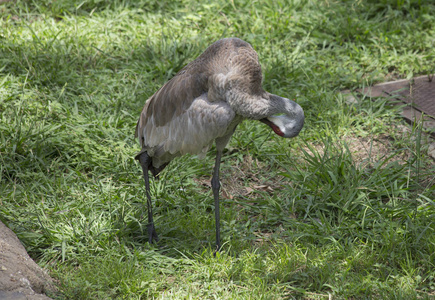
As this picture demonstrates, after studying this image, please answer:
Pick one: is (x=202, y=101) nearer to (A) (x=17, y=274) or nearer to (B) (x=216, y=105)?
(B) (x=216, y=105)

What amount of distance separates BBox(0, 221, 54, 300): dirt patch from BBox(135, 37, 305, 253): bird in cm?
95

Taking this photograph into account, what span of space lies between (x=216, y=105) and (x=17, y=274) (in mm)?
1653

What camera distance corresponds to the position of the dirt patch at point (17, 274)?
2.98 meters

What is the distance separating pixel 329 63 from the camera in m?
6.04

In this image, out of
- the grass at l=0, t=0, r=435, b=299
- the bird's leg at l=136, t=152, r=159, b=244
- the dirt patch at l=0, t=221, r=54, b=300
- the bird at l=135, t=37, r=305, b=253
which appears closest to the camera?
the dirt patch at l=0, t=221, r=54, b=300

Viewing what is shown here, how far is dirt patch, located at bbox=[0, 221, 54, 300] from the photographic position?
298cm

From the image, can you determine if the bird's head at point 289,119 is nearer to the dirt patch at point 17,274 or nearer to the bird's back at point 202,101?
the bird's back at point 202,101

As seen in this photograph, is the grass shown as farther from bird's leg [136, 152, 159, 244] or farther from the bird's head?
the bird's head

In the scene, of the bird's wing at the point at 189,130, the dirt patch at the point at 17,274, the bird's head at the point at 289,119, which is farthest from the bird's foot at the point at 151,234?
the bird's head at the point at 289,119

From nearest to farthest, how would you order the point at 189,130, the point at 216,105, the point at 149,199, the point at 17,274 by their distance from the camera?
the point at 17,274
the point at 216,105
the point at 189,130
the point at 149,199

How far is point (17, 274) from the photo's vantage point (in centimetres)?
313

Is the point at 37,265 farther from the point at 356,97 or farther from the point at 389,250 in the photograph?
the point at 356,97

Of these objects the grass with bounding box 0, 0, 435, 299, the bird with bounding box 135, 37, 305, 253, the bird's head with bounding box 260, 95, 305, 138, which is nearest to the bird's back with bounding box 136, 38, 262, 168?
the bird with bounding box 135, 37, 305, 253

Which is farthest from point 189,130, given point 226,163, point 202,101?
point 226,163
